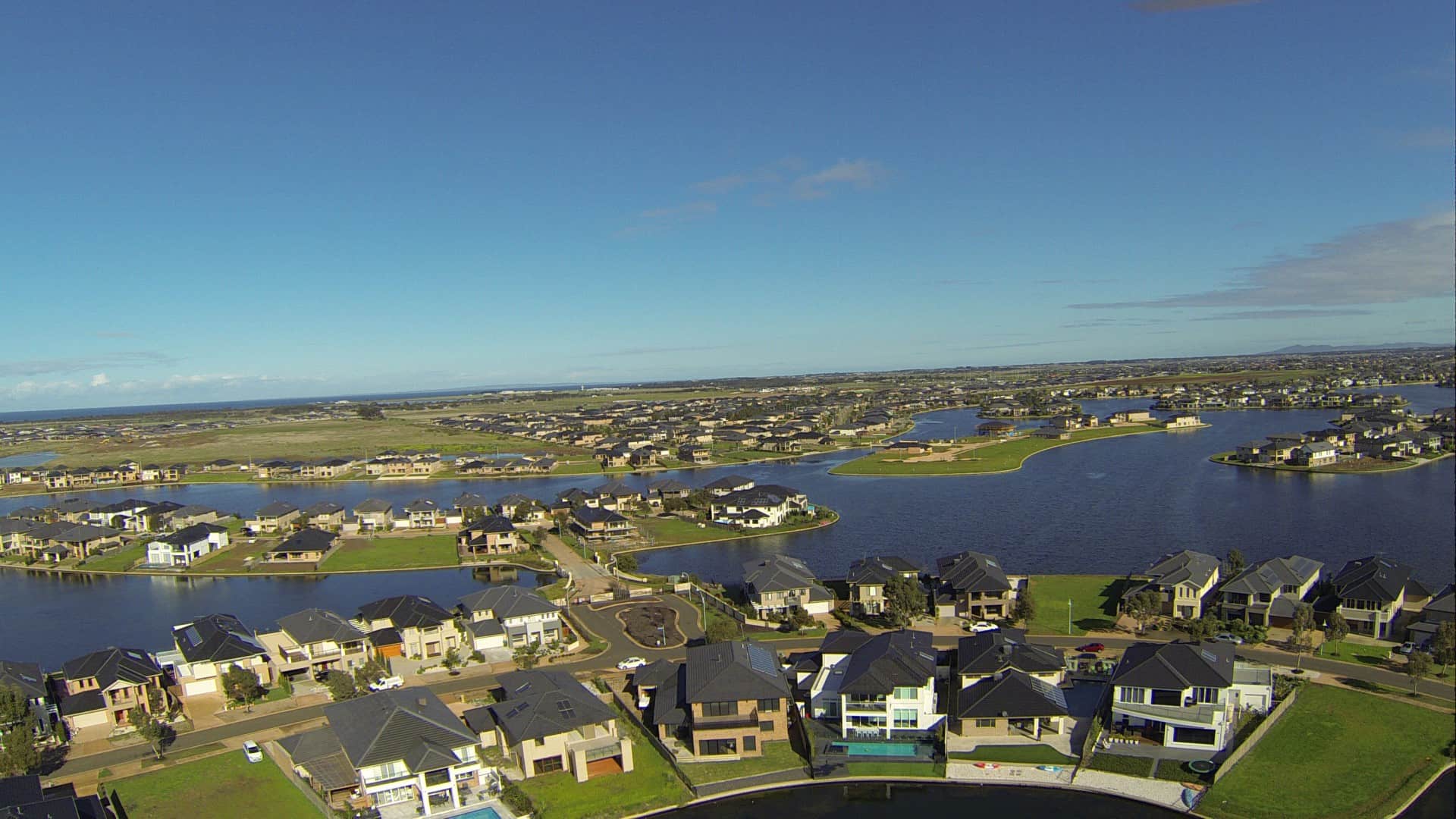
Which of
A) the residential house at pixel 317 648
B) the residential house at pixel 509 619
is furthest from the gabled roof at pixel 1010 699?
the residential house at pixel 317 648

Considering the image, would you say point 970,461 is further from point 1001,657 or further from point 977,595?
point 1001,657

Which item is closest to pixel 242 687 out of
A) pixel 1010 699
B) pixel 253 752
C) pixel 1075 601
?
pixel 253 752

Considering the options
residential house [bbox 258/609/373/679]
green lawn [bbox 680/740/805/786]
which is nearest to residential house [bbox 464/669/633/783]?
green lawn [bbox 680/740/805/786]

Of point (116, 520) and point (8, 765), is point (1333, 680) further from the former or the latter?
point (116, 520)

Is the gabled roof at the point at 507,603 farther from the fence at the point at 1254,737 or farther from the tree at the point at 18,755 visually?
the fence at the point at 1254,737

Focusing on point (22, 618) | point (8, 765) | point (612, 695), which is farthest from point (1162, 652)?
point (22, 618)

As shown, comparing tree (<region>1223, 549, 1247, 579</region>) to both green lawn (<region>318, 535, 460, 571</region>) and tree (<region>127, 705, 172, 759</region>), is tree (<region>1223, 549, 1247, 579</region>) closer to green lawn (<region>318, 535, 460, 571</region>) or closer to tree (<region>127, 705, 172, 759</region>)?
tree (<region>127, 705, 172, 759</region>)

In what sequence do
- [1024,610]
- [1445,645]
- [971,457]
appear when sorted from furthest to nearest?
[971,457] < [1024,610] < [1445,645]
